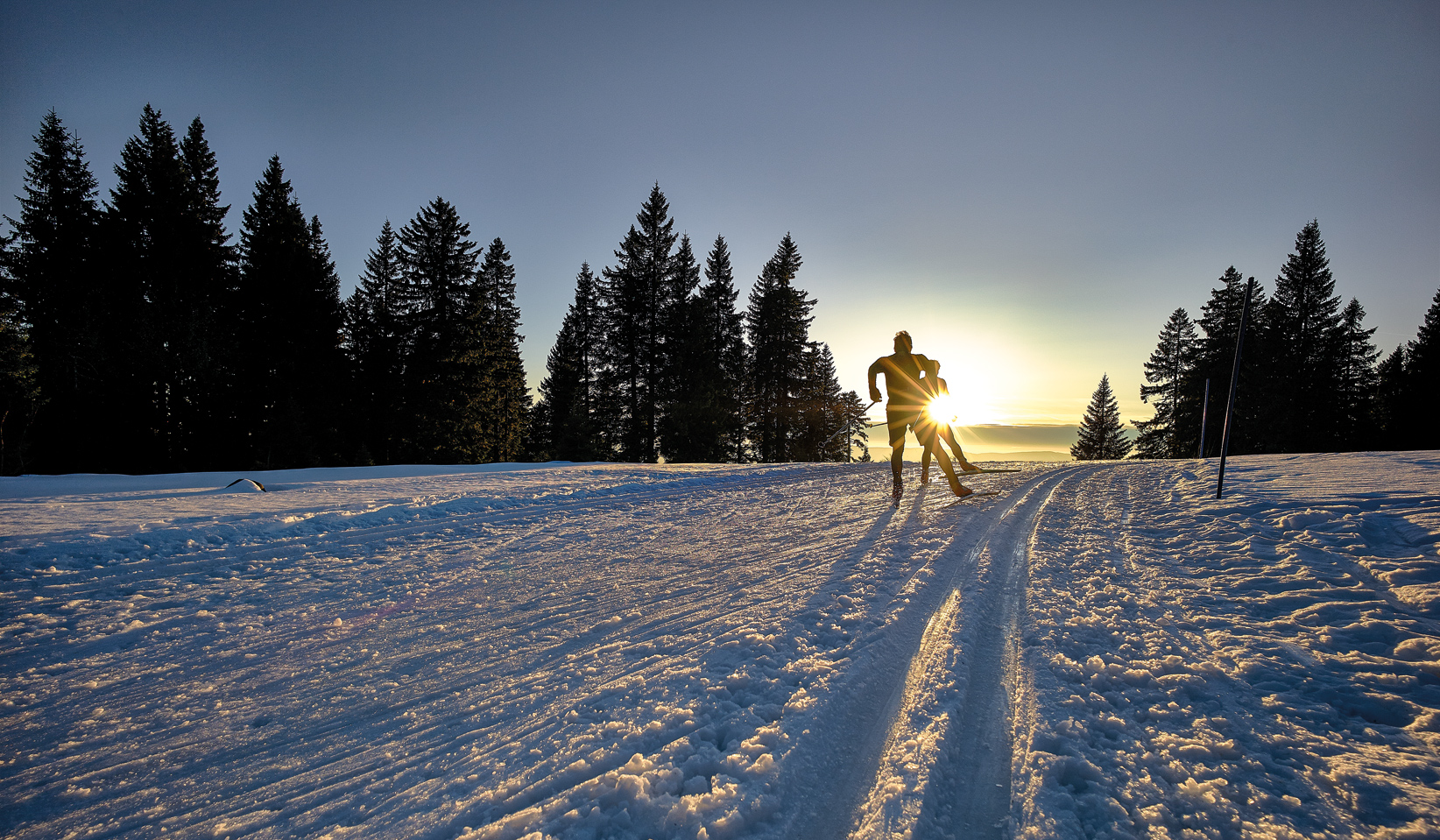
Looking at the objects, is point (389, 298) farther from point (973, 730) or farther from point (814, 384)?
point (973, 730)

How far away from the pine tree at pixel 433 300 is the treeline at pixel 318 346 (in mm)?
127

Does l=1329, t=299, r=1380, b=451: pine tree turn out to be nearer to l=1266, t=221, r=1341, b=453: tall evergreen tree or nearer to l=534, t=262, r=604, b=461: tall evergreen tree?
l=1266, t=221, r=1341, b=453: tall evergreen tree

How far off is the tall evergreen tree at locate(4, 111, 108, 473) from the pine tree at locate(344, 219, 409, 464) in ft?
36.5

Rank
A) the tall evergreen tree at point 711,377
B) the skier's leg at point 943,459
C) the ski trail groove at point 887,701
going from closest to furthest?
the ski trail groove at point 887,701, the skier's leg at point 943,459, the tall evergreen tree at point 711,377

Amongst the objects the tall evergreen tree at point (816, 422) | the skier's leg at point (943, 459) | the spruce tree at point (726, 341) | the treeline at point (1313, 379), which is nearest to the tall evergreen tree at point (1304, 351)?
the treeline at point (1313, 379)

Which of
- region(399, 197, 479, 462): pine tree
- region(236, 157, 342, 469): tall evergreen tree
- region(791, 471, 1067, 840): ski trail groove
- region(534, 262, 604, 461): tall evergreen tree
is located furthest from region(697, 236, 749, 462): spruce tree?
region(791, 471, 1067, 840): ski trail groove

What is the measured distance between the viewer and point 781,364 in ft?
126

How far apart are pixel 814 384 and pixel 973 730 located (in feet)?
124

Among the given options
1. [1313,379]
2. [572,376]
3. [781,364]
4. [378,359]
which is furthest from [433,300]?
[1313,379]

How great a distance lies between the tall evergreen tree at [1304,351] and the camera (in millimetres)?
32969

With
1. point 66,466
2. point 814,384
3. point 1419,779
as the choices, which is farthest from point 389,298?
point 1419,779

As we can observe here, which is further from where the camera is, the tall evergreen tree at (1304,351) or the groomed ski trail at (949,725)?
the tall evergreen tree at (1304,351)

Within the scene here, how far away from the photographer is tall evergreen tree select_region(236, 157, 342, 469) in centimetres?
2944

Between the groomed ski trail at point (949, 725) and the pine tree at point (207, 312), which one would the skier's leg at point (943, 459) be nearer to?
the groomed ski trail at point (949, 725)
